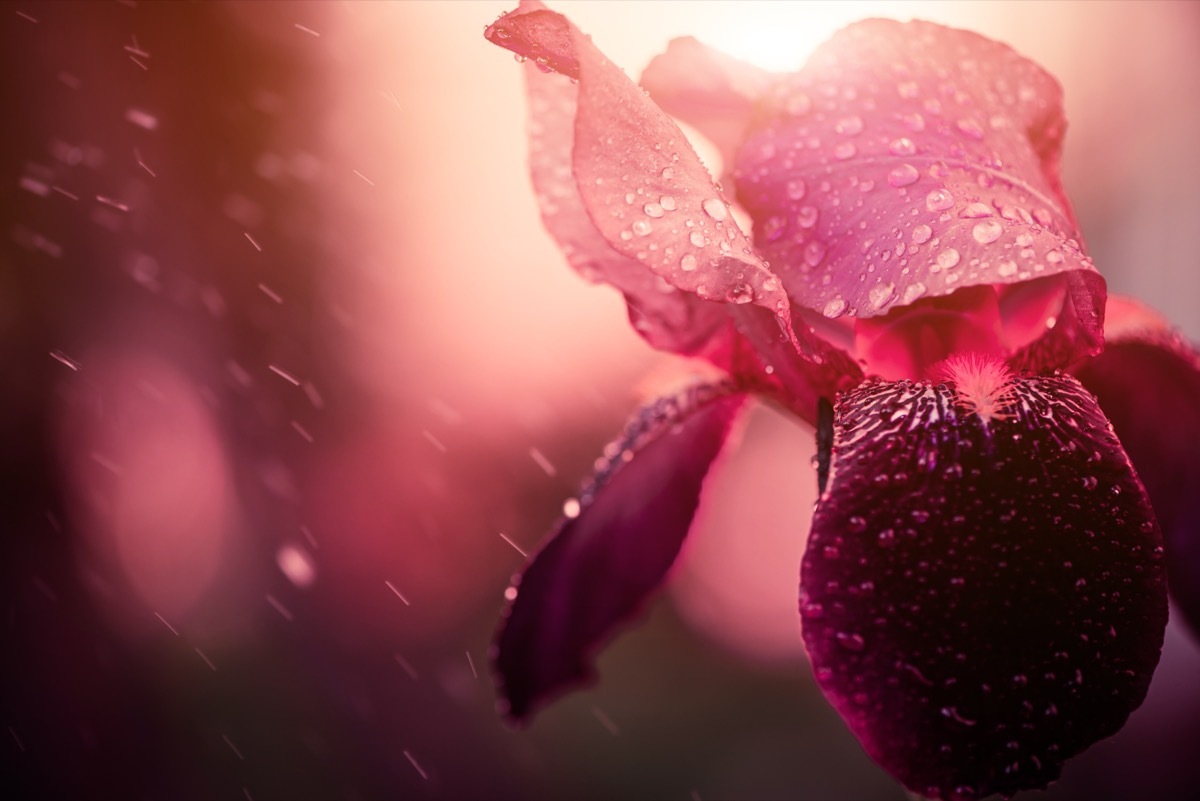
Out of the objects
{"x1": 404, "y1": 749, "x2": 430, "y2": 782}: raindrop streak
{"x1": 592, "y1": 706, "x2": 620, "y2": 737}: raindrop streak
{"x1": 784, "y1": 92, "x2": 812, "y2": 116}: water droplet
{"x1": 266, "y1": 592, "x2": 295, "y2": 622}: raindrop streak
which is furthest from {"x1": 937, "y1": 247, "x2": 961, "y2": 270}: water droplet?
{"x1": 266, "y1": 592, "x2": 295, "y2": 622}: raindrop streak

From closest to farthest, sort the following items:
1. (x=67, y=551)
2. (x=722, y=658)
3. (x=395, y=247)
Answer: (x=67, y=551), (x=722, y=658), (x=395, y=247)

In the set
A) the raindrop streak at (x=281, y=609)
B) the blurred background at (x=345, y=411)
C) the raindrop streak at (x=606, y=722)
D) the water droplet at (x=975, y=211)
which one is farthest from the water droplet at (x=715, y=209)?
the raindrop streak at (x=281, y=609)

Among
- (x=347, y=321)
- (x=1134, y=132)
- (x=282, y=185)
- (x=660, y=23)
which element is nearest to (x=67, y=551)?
(x=347, y=321)

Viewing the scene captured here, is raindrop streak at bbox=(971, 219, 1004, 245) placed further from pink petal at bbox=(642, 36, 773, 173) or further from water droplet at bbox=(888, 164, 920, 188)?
pink petal at bbox=(642, 36, 773, 173)

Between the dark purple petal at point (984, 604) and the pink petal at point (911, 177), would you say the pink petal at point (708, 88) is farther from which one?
→ the dark purple petal at point (984, 604)

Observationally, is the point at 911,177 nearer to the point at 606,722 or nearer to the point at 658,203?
the point at 658,203

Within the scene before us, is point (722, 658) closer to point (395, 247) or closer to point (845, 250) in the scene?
point (395, 247)

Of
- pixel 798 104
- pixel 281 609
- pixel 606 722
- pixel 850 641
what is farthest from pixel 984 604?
pixel 281 609
